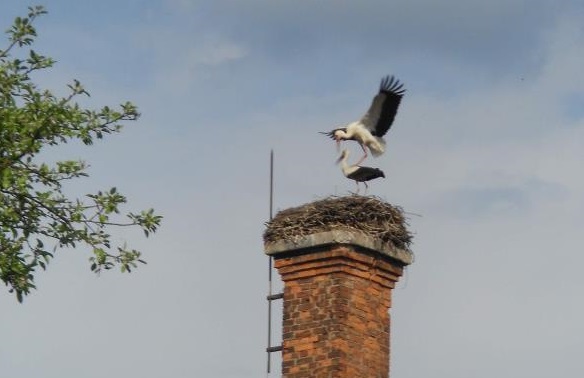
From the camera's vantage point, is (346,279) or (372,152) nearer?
(346,279)

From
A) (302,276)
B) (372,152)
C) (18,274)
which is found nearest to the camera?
(18,274)

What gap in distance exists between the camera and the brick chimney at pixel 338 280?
1730cm

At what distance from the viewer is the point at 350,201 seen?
1809cm

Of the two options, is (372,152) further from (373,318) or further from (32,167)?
(32,167)

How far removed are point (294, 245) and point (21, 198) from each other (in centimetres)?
269

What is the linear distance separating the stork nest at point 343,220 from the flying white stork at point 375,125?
99 centimetres

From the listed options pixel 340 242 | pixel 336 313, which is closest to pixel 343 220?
pixel 340 242

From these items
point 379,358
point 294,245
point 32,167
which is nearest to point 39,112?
point 32,167

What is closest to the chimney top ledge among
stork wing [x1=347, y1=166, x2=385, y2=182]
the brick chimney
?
the brick chimney

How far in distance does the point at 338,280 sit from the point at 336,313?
1.21 ft

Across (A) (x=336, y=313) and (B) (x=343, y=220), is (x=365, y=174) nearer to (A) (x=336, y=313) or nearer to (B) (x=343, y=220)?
(B) (x=343, y=220)

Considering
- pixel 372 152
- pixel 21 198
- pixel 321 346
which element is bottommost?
pixel 321 346

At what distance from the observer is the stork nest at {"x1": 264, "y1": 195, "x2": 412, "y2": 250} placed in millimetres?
17922

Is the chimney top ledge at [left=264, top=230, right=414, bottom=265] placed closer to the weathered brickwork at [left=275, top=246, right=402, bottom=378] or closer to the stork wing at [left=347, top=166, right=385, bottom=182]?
the weathered brickwork at [left=275, top=246, right=402, bottom=378]
